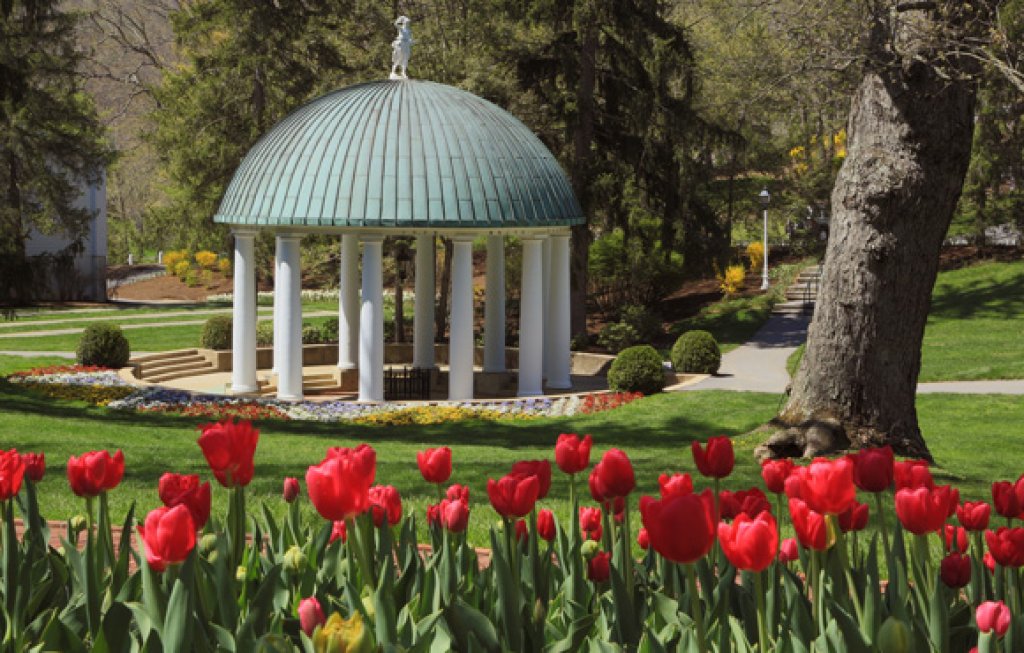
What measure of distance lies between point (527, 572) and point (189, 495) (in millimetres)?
1260

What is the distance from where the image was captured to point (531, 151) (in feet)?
81.0

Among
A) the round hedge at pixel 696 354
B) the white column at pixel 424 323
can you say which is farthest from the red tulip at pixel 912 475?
the white column at pixel 424 323

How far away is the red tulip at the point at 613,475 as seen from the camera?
12.9ft

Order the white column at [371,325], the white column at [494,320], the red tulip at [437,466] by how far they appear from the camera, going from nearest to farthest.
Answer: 1. the red tulip at [437,466]
2. the white column at [371,325]
3. the white column at [494,320]

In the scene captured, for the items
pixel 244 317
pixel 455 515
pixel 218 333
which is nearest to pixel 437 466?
pixel 455 515

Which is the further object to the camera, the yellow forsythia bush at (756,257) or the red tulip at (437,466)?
the yellow forsythia bush at (756,257)

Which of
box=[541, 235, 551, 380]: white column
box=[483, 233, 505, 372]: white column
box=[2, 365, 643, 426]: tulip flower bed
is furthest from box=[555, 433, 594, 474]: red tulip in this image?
box=[483, 233, 505, 372]: white column

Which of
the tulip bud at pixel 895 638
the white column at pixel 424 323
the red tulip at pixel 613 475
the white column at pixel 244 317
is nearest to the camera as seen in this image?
the tulip bud at pixel 895 638

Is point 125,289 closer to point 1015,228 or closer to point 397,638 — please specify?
point 1015,228

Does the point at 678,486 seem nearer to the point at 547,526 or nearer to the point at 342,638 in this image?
the point at 547,526

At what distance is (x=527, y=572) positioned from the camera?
4453 millimetres

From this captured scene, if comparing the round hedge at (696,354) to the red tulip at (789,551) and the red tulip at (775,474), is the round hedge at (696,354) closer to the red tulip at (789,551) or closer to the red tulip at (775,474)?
the red tulip at (789,551)

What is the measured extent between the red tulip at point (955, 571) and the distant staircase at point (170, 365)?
25755mm

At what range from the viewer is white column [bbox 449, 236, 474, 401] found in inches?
945
